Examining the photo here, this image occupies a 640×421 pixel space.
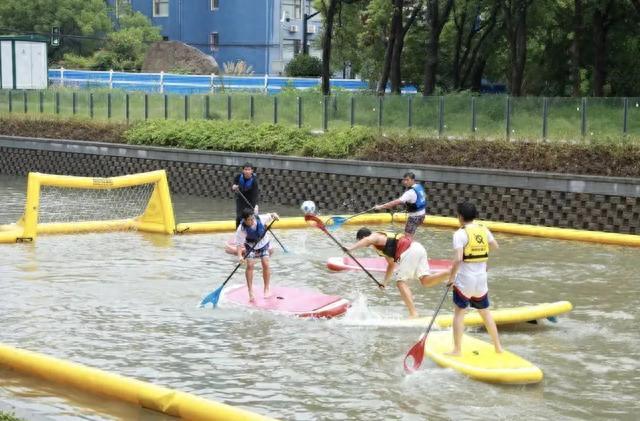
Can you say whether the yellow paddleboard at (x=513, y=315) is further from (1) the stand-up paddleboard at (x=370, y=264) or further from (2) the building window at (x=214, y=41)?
(2) the building window at (x=214, y=41)

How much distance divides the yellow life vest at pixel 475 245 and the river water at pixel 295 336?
47.7 inches

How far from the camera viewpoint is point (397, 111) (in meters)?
29.6

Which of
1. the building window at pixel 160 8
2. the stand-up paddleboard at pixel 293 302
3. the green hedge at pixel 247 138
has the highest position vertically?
the building window at pixel 160 8

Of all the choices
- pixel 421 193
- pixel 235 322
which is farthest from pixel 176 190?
pixel 235 322

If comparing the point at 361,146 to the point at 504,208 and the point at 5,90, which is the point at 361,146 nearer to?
the point at 504,208

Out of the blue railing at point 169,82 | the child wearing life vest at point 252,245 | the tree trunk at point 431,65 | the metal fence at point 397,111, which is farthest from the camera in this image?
the blue railing at point 169,82

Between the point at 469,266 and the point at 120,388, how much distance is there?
3667 millimetres

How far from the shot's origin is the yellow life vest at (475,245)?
37.9 feet

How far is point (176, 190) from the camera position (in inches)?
1286

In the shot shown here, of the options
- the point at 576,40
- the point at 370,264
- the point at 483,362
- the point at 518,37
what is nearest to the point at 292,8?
the point at 576,40

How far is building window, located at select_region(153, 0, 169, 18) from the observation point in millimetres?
64750

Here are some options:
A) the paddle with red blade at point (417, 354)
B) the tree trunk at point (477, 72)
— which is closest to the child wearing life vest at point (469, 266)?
the paddle with red blade at point (417, 354)

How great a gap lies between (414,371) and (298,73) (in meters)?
45.5

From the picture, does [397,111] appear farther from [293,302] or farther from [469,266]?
[469,266]
